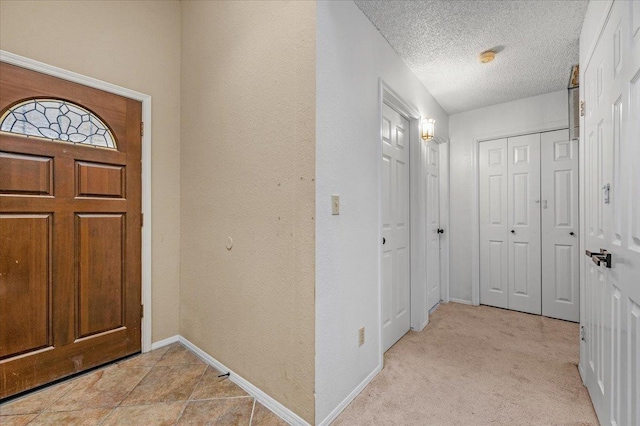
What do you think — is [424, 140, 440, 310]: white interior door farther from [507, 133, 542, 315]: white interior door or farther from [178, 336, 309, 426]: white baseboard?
[178, 336, 309, 426]: white baseboard

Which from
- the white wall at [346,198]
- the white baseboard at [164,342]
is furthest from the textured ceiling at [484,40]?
the white baseboard at [164,342]

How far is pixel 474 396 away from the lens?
1.78 metres

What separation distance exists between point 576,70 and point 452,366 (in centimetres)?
286

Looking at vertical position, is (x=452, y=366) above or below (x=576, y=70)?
below

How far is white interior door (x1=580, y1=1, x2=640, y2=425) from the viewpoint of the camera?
1090mm

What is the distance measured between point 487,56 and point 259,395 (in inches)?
123

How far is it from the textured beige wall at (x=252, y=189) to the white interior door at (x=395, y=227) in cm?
104

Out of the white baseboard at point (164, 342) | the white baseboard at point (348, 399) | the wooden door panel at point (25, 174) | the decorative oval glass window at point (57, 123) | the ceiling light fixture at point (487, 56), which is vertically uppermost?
the ceiling light fixture at point (487, 56)

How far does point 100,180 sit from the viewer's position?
2039 mm

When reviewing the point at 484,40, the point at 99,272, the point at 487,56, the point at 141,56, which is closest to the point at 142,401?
the point at 99,272

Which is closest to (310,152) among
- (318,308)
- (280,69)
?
(280,69)

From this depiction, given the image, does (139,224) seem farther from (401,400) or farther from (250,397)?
(401,400)

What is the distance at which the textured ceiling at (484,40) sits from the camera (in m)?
1.90

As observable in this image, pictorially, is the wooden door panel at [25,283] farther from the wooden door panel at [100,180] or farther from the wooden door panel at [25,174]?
the wooden door panel at [100,180]
